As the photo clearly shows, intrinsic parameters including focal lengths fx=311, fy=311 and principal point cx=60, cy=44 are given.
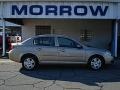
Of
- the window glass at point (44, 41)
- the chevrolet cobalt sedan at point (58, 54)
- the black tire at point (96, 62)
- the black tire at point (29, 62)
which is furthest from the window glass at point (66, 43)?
the black tire at point (29, 62)

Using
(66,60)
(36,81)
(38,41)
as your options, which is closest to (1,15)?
(38,41)

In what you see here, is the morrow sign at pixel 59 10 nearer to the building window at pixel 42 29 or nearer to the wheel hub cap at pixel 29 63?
the wheel hub cap at pixel 29 63

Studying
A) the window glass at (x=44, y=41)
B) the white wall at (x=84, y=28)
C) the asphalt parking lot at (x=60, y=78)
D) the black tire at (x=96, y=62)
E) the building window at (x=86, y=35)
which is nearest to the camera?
the asphalt parking lot at (x=60, y=78)

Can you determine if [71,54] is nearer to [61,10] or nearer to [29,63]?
[29,63]

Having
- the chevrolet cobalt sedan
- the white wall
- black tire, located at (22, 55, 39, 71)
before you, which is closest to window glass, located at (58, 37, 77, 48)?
the chevrolet cobalt sedan

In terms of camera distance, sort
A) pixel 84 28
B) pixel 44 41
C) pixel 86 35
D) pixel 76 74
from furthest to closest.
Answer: pixel 86 35, pixel 84 28, pixel 44 41, pixel 76 74

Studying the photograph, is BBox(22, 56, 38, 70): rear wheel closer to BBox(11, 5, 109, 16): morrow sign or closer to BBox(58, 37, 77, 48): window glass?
BBox(58, 37, 77, 48): window glass

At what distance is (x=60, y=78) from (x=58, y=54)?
2144mm

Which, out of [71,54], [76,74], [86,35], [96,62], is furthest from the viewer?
[86,35]

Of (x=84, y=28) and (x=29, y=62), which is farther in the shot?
(x=84, y=28)

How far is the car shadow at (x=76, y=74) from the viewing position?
11758 mm

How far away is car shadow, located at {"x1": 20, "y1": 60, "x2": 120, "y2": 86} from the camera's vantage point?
38.6 feet

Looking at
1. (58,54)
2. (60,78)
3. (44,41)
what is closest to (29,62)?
(44,41)

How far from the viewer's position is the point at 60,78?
11945 mm
